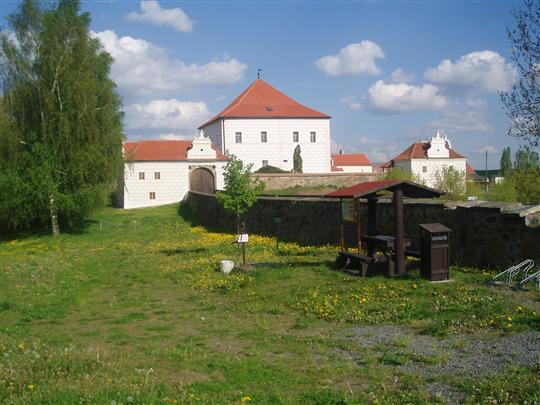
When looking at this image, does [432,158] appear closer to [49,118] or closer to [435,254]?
[49,118]

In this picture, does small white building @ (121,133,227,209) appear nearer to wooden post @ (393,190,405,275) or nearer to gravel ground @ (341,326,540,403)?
wooden post @ (393,190,405,275)

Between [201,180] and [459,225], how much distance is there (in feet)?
141

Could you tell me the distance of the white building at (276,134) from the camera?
6938cm

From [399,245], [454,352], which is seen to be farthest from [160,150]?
[454,352]

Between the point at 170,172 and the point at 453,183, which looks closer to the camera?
the point at 453,183

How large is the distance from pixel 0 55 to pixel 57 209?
7.73m

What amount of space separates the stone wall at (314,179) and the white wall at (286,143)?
1986cm

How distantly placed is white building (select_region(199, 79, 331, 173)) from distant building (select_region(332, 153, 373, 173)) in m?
33.1

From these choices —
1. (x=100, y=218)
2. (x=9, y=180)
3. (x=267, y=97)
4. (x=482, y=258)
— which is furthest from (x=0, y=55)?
(x=267, y=97)

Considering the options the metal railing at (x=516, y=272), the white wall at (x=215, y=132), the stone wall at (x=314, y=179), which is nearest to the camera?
the metal railing at (x=516, y=272)

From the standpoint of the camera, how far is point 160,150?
182 ft

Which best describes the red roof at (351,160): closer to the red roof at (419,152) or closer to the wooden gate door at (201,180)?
the red roof at (419,152)

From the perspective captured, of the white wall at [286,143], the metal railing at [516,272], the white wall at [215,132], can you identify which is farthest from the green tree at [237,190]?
the white wall at [286,143]

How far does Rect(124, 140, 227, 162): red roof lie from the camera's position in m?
54.2
